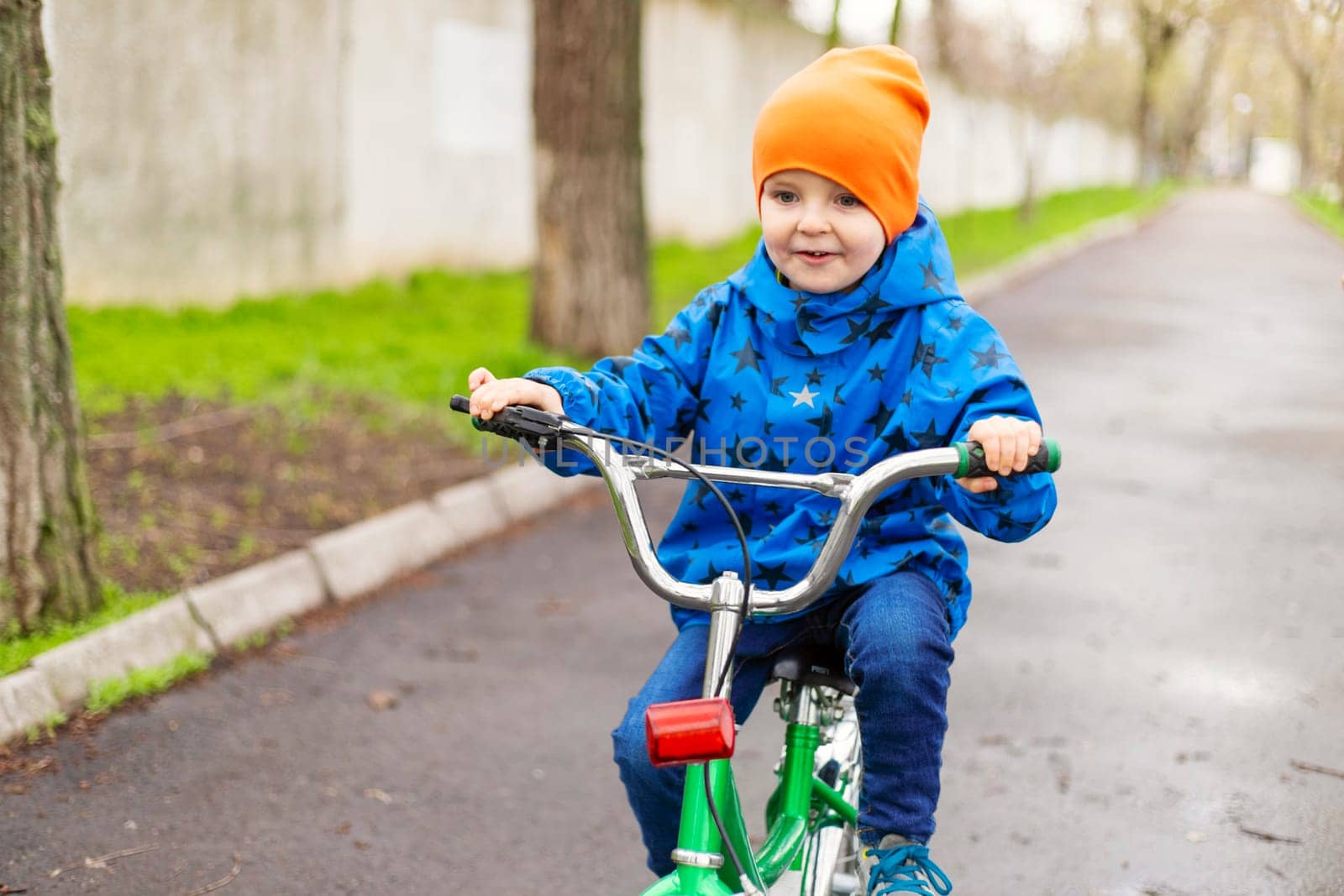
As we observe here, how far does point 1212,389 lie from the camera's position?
33.2ft

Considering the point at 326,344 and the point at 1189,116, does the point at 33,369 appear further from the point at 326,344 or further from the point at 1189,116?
the point at 1189,116

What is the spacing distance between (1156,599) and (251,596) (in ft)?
10.5

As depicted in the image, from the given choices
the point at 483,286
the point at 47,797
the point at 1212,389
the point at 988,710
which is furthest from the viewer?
the point at 483,286

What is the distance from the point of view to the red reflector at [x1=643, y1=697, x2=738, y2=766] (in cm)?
191

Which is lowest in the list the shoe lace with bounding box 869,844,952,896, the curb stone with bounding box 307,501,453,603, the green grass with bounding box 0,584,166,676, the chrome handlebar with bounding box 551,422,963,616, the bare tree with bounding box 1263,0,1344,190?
the curb stone with bounding box 307,501,453,603

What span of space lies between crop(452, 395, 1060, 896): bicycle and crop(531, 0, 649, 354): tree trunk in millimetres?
6091

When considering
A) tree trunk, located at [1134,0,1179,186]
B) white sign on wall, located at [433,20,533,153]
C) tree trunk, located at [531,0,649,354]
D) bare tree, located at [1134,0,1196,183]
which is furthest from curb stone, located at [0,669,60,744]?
tree trunk, located at [1134,0,1179,186]

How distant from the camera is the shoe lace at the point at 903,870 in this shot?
2283 mm

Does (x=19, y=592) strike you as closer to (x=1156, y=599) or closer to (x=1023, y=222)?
(x=1156, y=599)

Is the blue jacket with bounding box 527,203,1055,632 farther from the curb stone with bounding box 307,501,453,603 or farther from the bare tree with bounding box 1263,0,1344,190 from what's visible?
the curb stone with bounding box 307,501,453,603

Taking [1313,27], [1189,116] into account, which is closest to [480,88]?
[1313,27]

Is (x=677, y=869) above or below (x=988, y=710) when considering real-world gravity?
above

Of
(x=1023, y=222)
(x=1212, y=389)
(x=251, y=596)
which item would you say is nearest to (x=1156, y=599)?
(x=251, y=596)

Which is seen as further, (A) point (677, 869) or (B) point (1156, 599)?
(B) point (1156, 599)
